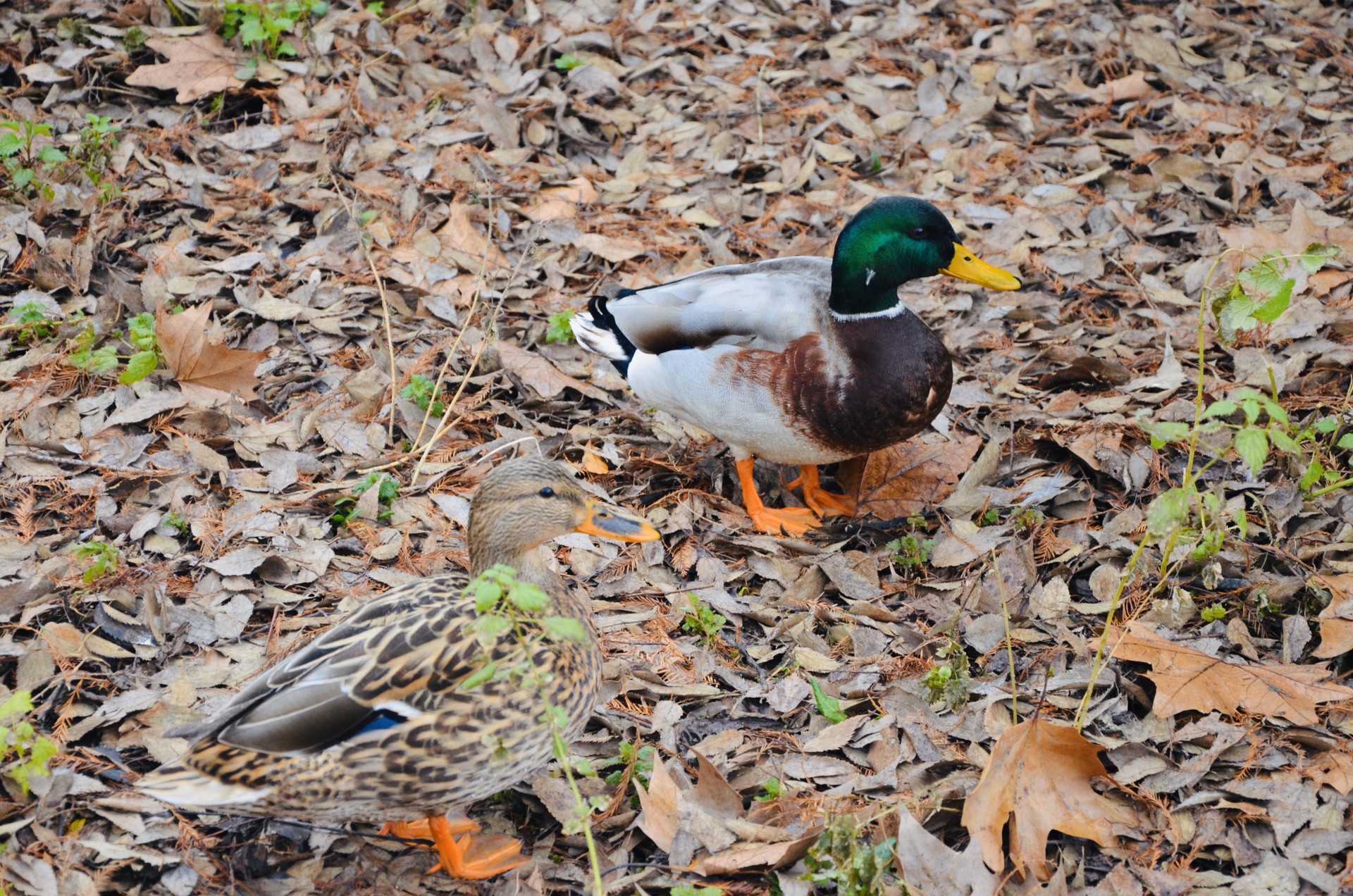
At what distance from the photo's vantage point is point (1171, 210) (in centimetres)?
579

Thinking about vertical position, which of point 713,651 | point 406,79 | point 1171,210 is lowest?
point 713,651

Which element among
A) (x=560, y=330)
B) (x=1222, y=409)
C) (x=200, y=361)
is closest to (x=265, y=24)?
(x=200, y=361)

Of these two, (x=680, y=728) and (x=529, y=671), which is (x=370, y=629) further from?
(x=680, y=728)

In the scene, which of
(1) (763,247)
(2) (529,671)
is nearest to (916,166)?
(1) (763,247)

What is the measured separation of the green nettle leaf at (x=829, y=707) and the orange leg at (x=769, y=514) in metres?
1.00

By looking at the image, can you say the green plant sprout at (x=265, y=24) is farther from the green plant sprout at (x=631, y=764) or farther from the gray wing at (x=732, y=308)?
the green plant sprout at (x=631, y=764)

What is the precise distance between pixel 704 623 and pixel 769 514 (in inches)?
33.0

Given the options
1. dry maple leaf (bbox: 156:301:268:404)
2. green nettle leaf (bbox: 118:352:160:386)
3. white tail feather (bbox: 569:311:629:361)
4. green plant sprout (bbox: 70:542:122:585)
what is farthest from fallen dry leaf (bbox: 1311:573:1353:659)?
green nettle leaf (bbox: 118:352:160:386)

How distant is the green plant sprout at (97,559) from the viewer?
11.8ft

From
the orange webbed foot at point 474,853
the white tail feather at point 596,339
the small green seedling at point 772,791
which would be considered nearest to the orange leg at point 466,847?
the orange webbed foot at point 474,853

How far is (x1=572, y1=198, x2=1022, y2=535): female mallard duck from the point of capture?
4.28 metres

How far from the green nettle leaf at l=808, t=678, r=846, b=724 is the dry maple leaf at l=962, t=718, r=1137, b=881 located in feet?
1.66

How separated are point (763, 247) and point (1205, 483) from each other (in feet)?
7.97

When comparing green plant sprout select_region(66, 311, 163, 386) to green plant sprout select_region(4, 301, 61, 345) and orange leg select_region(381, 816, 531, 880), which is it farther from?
orange leg select_region(381, 816, 531, 880)
